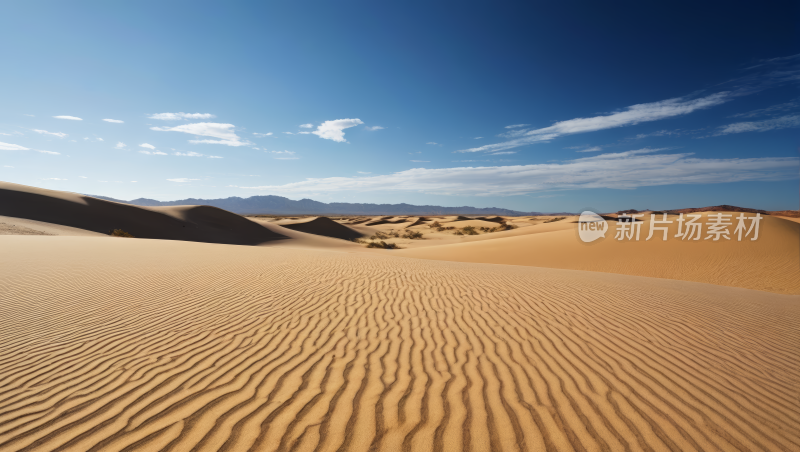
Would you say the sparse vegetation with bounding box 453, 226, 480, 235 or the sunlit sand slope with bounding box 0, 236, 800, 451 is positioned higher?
the sunlit sand slope with bounding box 0, 236, 800, 451

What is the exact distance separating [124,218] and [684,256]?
3930cm

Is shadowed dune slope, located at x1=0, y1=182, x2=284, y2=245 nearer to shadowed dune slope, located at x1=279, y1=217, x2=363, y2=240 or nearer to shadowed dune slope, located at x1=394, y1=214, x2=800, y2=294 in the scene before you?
shadowed dune slope, located at x1=279, y1=217, x2=363, y2=240

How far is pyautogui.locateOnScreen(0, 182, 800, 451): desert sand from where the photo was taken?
265 cm

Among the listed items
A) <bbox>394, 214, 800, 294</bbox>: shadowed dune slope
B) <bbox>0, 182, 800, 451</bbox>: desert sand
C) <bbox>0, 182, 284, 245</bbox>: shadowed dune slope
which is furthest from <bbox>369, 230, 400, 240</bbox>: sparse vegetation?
<bbox>0, 182, 800, 451</bbox>: desert sand

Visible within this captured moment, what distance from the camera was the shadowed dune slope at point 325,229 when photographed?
43.0 m

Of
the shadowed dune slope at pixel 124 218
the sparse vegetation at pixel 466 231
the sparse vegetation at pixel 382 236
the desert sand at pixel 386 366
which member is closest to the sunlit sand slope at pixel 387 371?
the desert sand at pixel 386 366

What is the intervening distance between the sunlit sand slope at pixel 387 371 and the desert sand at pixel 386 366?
0.02 meters

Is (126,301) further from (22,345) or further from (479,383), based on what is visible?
(479,383)

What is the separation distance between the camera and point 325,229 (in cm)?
4416

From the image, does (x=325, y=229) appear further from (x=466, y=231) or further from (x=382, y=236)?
(x=466, y=231)

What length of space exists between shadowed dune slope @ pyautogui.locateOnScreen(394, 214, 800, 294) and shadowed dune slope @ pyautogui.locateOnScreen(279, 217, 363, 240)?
2609 centimetres

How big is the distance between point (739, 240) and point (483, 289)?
48.7 ft

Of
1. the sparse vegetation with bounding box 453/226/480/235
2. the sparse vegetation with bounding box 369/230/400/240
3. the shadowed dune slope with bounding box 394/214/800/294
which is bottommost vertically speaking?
the sparse vegetation with bounding box 369/230/400/240

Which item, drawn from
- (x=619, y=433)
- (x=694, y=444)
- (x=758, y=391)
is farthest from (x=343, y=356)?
(x=758, y=391)
